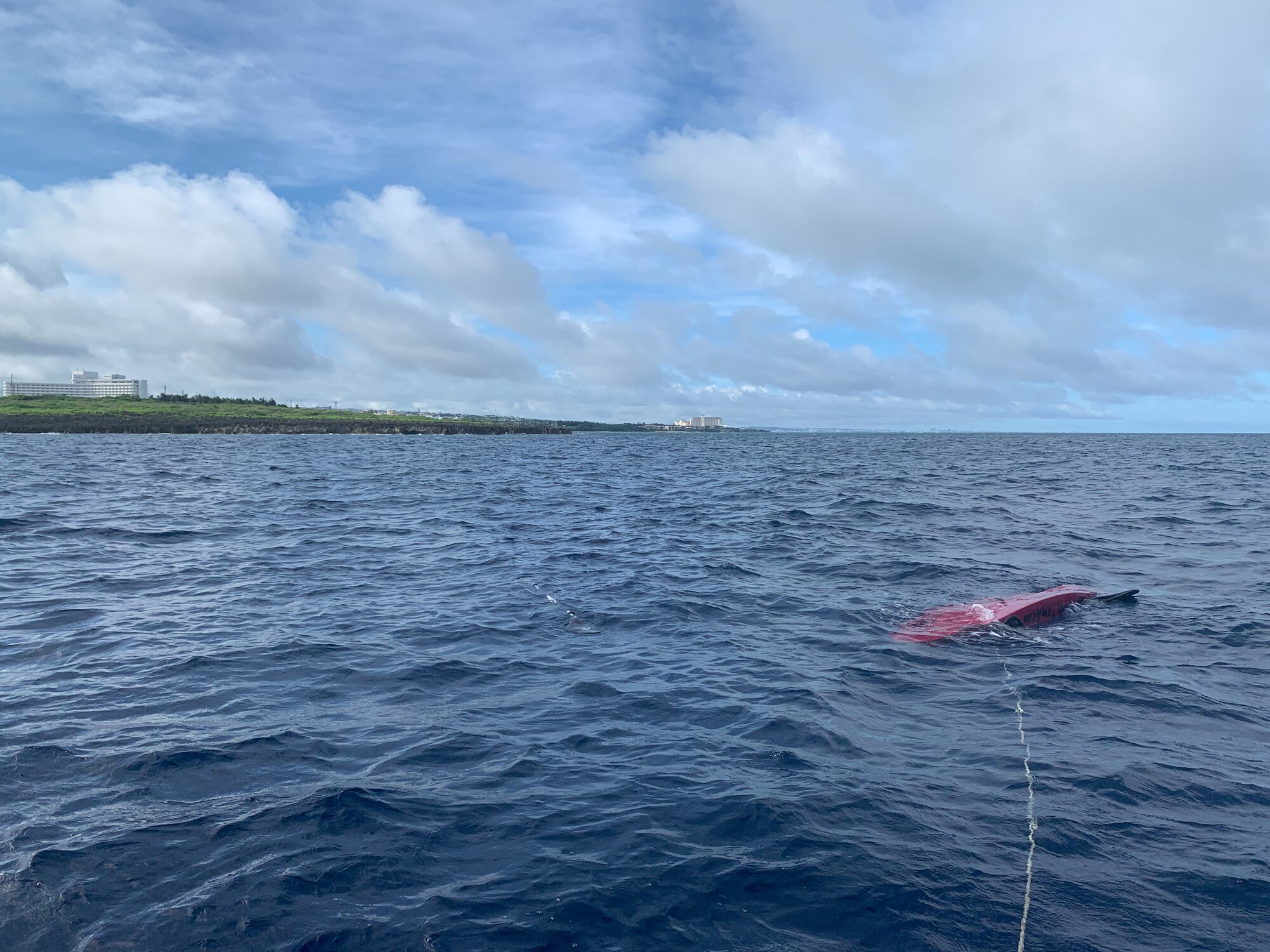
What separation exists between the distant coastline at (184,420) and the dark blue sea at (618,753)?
12256 cm

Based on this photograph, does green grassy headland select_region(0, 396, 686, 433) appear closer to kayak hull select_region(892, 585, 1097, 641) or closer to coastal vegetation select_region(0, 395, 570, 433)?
coastal vegetation select_region(0, 395, 570, 433)

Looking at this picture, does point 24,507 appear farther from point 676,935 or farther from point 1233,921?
point 1233,921

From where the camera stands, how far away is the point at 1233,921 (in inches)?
245

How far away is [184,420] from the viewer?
5399 inches

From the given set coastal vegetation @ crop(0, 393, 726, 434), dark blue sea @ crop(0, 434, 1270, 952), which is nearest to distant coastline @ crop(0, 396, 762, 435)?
coastal vegetation @ crop(0, 393, 726, 434)

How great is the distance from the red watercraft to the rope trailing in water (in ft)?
7.59

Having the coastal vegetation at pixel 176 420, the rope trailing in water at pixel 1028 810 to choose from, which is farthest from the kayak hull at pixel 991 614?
the coastal vegetation at pixel 176 420

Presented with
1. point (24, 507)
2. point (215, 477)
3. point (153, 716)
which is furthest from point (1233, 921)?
point (215, 477)

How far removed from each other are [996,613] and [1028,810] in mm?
8176

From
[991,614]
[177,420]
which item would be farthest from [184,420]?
[991,614]

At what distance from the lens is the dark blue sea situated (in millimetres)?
6223

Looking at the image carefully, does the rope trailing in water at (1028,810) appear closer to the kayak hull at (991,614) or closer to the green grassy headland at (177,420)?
the kayak hull at (991,614)

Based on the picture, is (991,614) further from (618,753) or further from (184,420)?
(184,420)

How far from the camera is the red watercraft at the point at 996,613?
14633 millimetres
